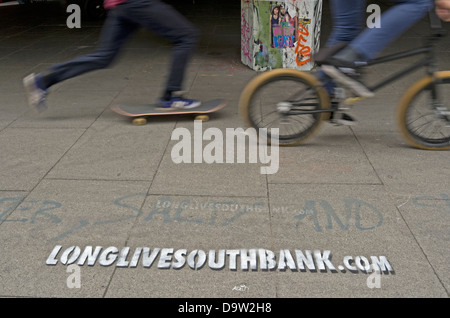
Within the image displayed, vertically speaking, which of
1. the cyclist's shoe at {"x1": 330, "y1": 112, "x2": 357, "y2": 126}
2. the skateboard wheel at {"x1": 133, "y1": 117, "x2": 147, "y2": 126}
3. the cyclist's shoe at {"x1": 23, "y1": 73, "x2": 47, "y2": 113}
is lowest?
the skateboard wheel at {"x1": 133, "y1": 117, "x2": 147, "y2": 126}

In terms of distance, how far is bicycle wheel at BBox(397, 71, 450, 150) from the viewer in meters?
4.09

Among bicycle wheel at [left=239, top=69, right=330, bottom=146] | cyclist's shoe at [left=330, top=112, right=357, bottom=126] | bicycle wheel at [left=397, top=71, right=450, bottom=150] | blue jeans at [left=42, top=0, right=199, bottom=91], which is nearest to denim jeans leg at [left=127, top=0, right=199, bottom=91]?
blue jeans at [left=42, top=0, right=199, bottom=91]

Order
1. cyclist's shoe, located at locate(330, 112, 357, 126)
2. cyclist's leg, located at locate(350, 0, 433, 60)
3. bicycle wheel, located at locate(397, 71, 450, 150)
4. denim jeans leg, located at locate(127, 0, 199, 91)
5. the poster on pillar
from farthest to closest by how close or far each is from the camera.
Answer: the poster on pillar, denim jeans leg, located at locate(127, 0, 199, 91), cyclist's shoe, located at locate(330, 112, 357, 126), bicycle wheel, located at locate(397, 71, 450, 150), cyclist's leg, located at locate(350, 0, 433, 60)

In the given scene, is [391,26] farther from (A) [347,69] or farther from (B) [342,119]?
(B) [342,119]

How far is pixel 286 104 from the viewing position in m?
4.23

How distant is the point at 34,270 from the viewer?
273 cm

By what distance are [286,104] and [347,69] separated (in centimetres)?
60

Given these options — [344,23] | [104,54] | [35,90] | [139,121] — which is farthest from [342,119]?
[35,90]

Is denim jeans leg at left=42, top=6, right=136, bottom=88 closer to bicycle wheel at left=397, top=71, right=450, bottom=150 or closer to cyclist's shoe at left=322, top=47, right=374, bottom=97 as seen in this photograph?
cyclist's shoe at left=322, top=47, right=374, bottom=97

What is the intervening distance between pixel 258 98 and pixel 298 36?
8.87 ft

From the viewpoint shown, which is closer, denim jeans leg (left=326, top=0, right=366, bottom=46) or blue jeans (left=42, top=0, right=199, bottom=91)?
denim jeans leg (left=326, top=0, right=366, bottom=46)

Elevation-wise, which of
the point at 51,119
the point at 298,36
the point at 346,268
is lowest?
the point at 346,268

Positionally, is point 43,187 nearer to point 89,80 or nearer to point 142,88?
point 142,88
